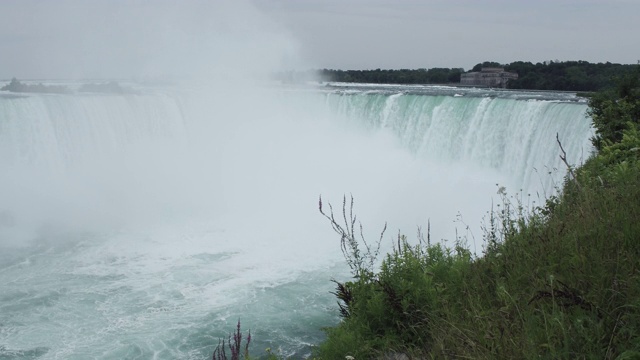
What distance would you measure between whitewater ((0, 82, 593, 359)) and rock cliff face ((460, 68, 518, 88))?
12708 mm

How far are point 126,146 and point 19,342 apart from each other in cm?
1625

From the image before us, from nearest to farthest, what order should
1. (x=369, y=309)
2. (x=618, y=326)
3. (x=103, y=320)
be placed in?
(x=618, y=326), (x=369, y=309), (x=103, y=320)

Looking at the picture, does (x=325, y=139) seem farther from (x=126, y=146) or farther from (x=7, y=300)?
(x=7, y=300)

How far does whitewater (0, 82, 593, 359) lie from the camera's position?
10.8 m

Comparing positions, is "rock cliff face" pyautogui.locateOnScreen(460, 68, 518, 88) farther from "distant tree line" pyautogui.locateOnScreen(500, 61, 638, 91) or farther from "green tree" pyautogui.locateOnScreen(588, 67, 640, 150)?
"green tree" pyautogui.locateOnScreen(588, 67, 640, 150)

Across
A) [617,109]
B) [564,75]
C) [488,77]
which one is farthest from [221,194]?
[488,77]

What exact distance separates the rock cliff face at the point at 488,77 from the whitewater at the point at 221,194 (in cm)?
1271

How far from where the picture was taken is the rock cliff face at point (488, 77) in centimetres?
3621

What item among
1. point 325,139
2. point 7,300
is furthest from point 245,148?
point 7,300

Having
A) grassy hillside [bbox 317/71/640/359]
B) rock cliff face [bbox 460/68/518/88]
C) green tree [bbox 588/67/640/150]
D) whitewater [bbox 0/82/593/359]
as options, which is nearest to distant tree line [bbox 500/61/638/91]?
rock cliff face [bbox 460/68/518/88]

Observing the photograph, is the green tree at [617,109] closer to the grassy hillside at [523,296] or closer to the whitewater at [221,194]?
the whitewater at [221,194]

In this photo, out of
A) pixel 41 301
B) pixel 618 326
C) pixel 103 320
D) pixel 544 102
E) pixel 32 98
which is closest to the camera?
pixel 618 326

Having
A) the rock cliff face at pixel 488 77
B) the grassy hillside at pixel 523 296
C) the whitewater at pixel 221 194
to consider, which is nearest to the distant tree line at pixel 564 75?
the rock cliff face at pixel 488 77

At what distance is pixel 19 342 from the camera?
998 cm
